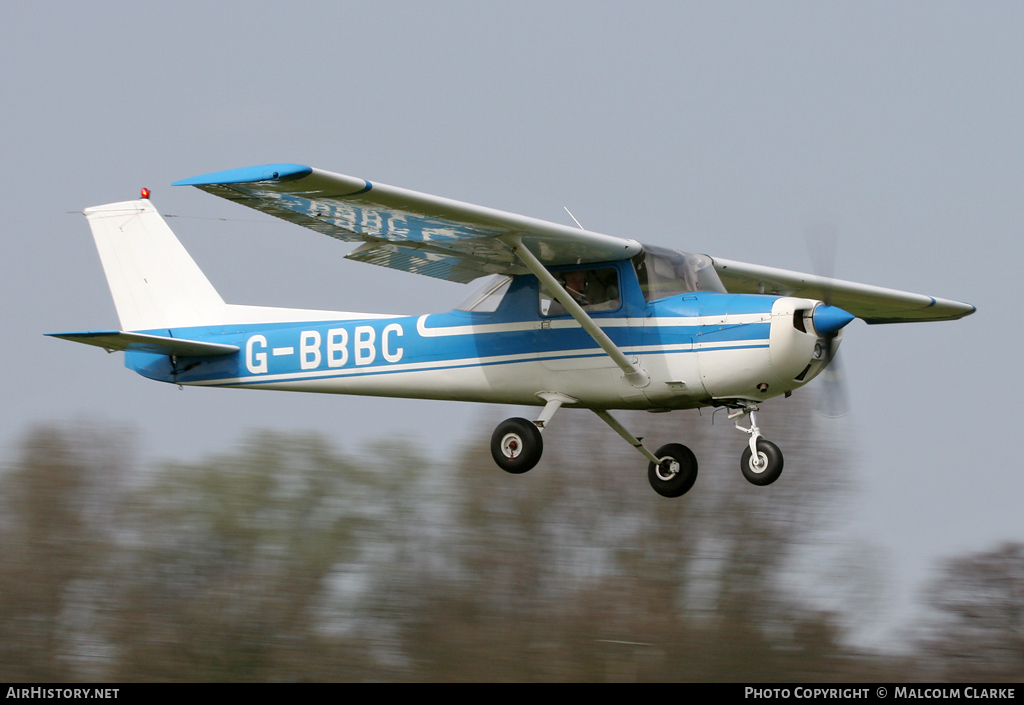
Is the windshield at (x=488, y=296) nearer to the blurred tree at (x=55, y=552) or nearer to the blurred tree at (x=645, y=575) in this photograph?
the blurred tree at (x=645, y=575)

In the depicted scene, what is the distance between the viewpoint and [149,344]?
12.3 metres

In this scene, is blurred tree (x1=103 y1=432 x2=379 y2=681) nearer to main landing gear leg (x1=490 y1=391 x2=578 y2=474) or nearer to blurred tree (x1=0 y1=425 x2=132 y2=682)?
blurred tree (x1=0 y1=425 x2=132 y2=682)

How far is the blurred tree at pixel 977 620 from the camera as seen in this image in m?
24.0

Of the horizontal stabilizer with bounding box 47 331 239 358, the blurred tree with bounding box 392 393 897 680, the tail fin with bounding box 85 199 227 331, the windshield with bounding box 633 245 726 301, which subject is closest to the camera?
the windshield with bounding box 633 245 726 301

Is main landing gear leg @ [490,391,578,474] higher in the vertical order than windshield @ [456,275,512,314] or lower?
lower

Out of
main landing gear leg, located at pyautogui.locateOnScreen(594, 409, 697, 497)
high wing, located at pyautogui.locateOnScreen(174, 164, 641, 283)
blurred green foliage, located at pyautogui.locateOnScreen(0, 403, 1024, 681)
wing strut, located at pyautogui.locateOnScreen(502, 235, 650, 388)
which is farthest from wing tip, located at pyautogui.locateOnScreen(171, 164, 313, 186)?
blurred green foliage, located at pyautogui.locateOnScreen(0, 403, 1024, 681)

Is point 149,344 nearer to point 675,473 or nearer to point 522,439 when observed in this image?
point 522,439

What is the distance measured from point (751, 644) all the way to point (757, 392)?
14.9m

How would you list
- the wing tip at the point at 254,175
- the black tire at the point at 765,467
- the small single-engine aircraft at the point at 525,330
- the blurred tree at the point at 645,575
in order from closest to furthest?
1. the wing tip at the point at 254,175
2. the small single-engine aircraft at the point at 525,330
3. the black tire at the point at 765,467
4. the blurred tree at the point at 645,575

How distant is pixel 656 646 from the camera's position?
22.0 m

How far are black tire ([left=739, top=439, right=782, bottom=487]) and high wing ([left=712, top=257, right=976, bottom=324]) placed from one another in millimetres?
2476

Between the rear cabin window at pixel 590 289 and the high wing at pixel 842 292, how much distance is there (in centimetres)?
193

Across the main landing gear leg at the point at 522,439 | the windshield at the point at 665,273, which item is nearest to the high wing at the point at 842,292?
the windshield at the point at 665,273

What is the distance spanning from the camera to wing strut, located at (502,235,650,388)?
10.4 meters
